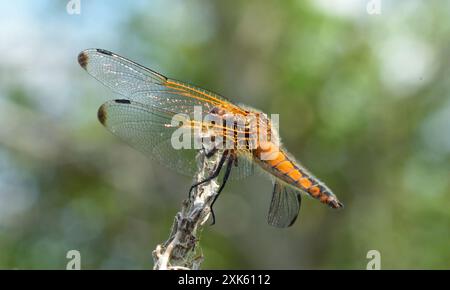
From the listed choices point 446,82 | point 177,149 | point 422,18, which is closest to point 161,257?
point 177,149

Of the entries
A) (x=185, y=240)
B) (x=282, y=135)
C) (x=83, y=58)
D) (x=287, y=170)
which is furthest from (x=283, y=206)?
(x=282, y=135)

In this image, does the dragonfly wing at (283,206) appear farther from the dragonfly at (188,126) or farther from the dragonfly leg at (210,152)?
the dragonfly leg at (210,152)

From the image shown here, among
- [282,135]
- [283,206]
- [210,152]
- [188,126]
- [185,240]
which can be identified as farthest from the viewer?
[282,135]

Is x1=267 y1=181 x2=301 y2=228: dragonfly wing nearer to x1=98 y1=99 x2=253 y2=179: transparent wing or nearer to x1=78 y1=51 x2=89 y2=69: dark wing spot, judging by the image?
x1=98 y1=99 x2=253 y2=179: transparent wing

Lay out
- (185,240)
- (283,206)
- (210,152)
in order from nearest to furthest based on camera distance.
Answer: (185,240) → (210,152) → (283,206)

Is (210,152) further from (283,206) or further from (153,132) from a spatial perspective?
(283,206)
